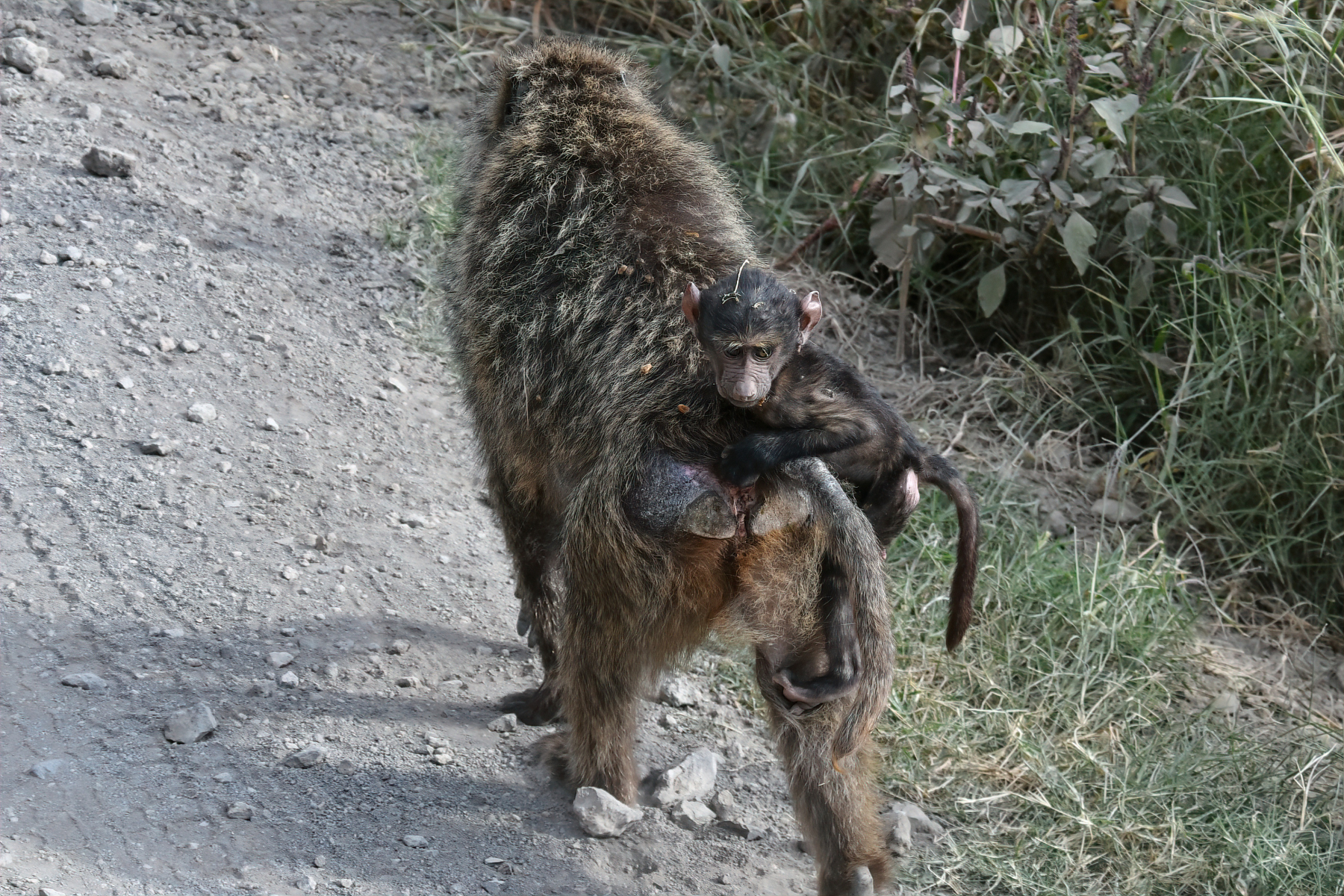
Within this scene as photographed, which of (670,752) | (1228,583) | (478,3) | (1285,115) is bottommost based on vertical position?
(670,752)

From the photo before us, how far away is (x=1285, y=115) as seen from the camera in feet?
14.6

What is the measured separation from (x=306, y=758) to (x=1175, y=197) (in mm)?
3415

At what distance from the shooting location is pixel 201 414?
422 centimetres

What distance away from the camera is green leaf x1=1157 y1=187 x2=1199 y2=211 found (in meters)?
4.46

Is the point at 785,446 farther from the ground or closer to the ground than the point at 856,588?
farther from the ground

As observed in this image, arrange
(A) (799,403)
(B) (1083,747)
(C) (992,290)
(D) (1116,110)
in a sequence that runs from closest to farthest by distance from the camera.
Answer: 1. (A) (799,403)
2. (B) (1083,747)
3. (D) (1116,110)
4. (C) (992,290)

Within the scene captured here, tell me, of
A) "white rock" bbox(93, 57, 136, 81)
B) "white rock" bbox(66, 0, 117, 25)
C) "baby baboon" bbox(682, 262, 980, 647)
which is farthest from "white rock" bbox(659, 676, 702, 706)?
"white rock" bbox(66, 0, 117, 25)


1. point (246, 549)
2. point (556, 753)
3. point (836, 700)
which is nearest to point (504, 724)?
point (556, 753)

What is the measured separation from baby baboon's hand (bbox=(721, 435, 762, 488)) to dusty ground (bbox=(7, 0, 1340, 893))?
44.1 inches

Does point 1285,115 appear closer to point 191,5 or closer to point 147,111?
point 147,111

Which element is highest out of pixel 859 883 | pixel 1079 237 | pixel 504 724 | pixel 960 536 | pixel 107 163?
pixel 1079 237

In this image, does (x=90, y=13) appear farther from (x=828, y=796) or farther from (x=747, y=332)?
(x=828, y=796)

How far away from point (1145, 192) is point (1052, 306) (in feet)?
2.21

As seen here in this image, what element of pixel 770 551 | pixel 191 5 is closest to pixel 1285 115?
pixel 770 551
